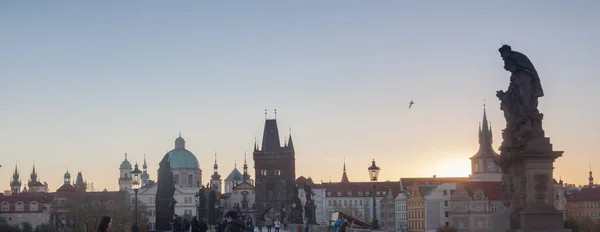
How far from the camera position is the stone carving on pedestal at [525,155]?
1767cm

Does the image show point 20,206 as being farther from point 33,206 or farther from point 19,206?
point 33,206

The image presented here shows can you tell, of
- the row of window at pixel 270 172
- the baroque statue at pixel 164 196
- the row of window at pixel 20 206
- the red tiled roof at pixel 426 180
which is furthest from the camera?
the row of window at pixel 270 172

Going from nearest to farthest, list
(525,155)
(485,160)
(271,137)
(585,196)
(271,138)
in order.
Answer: (525,155) < (585,196) < (485,160) < (271,138) < (271,137)

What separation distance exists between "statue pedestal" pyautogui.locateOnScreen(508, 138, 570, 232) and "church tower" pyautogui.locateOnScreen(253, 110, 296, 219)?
513 ft

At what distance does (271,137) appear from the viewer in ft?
608

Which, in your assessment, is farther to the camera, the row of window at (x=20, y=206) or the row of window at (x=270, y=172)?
the row of window at (x=270, y=172)

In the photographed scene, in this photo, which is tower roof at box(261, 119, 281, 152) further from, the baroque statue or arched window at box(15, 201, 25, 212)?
the baroque statue

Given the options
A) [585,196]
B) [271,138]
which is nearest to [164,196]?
[585,196]

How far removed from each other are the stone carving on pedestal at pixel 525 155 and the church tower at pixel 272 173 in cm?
15555

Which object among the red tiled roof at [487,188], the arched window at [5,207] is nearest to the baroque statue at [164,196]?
the red tiled roof at [487,188]

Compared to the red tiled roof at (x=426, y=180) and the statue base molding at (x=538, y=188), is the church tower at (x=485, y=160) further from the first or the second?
the statue base molding at (x=538, y=188)

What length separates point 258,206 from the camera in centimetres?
17675

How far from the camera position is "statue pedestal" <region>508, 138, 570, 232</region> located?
695 inches

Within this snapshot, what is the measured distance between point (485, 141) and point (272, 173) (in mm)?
43910
